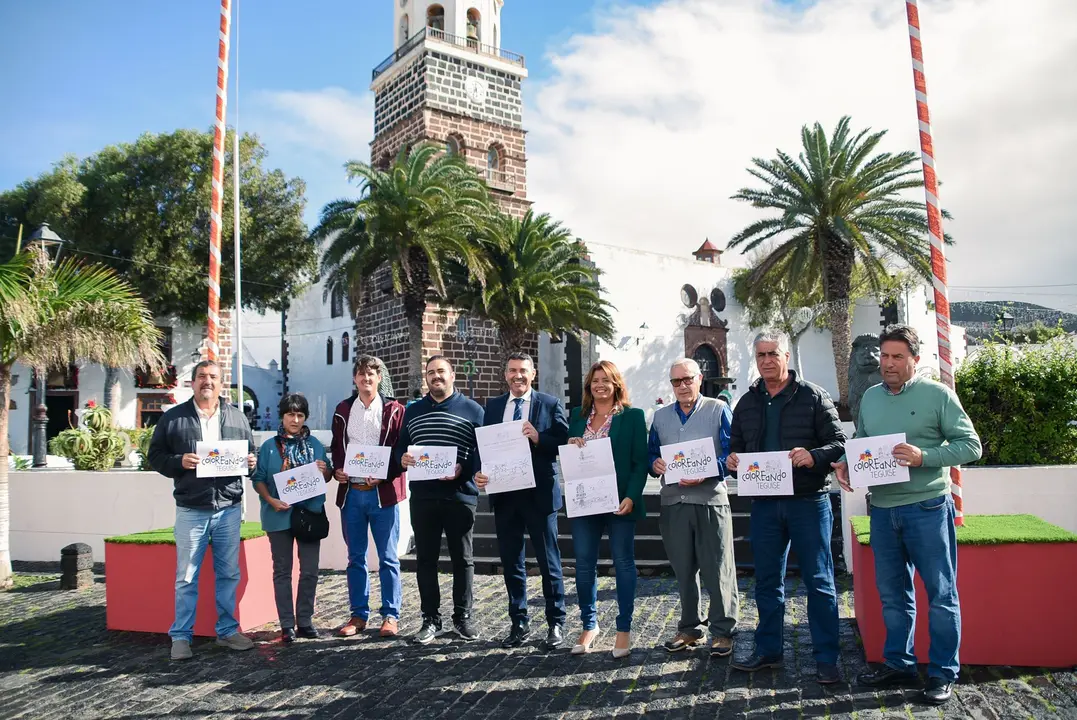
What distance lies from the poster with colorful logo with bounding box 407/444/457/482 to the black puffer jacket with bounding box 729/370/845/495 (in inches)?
74.7

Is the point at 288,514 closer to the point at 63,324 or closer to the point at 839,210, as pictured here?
the point at 63,324

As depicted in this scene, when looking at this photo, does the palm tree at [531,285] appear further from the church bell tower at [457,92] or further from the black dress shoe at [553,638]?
the black dress shoe at [553,638]

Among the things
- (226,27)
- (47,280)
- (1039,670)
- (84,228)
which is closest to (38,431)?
(47,280)

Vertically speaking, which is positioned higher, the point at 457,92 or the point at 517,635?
the point at 457,92

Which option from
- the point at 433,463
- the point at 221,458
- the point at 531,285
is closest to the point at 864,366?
the point at 433,463

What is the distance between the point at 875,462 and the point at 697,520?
126cm

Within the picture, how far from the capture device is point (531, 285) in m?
22.5

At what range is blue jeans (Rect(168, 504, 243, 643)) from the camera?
19.0 ft

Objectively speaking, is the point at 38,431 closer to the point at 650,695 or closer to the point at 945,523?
the point at 650,695

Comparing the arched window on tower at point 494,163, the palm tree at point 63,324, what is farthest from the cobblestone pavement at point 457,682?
the arched window on tower at point 494,163

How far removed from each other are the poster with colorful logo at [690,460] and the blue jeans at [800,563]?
34 centimetres

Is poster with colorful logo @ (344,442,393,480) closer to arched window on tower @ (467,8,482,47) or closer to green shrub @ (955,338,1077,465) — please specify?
green shrub @ (955,338,1077,465)

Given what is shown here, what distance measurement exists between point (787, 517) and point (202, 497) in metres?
3.93

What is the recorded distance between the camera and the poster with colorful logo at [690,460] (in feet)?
16.9
